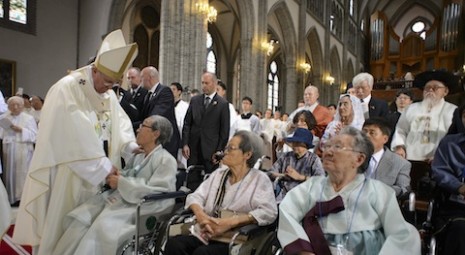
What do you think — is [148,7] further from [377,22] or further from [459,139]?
[377,22]

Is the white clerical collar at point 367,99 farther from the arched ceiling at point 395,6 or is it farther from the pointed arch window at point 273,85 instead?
the arched ceiling at point 395,6

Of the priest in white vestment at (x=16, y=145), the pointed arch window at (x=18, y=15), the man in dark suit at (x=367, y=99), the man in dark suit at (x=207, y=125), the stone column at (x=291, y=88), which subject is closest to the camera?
the man in dark suit at (x=367, y=99)

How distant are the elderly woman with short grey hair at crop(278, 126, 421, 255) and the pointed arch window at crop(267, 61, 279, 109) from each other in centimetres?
2090

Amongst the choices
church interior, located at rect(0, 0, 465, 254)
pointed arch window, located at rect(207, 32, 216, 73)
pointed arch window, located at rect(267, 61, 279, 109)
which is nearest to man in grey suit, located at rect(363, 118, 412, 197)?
church interior, located at rect(0, 0, 465, 254)

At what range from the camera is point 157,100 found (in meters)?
4.66

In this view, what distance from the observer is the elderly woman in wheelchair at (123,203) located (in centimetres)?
276

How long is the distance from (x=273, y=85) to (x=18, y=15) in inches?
596

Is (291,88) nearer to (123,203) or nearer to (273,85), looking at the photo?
(273,85)

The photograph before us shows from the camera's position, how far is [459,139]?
2875 mm

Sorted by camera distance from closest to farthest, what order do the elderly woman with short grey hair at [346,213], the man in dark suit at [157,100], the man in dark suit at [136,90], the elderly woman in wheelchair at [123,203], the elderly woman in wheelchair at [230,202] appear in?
the elderly woman with short grey hair at [346,213]
the elderly woman in wheelchair at [230,202]
the elderly woman in wheelchair at [123,203]
the man in dark suit at [157,100]
the man in dark suit at [136,90]

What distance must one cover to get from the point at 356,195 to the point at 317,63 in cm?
2013

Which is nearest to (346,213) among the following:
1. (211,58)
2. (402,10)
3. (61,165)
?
(61,165)

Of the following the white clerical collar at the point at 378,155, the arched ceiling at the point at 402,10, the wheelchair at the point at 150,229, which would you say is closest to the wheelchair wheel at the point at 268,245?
the wheelchair at the point at 150,229

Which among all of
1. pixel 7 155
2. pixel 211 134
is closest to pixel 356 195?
pixel 211 134
